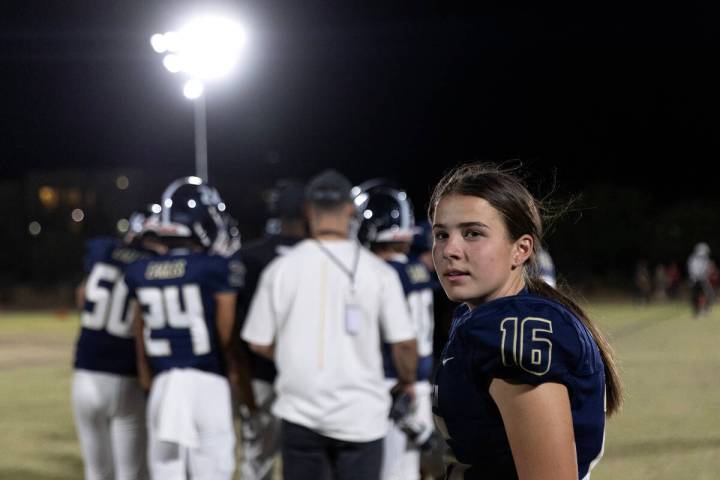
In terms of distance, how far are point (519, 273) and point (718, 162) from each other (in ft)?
206

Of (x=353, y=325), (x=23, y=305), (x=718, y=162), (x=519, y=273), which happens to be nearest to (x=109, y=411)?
(x=353, y=325)

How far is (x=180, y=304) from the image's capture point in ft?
16.4

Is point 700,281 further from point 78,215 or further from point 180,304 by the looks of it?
point 78,215

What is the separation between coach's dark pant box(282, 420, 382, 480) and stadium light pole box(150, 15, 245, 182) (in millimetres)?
19743

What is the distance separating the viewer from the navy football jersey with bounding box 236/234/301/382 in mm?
5770

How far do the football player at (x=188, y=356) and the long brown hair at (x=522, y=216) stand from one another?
9.78 ft

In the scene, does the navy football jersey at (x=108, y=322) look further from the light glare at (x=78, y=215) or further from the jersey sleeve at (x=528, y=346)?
the light glare at (x=78, y=215)

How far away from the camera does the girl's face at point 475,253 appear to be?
1996 mm

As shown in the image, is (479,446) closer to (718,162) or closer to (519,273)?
(519,273)

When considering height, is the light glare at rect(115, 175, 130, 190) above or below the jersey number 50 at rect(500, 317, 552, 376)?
above

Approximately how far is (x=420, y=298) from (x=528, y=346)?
165 inches

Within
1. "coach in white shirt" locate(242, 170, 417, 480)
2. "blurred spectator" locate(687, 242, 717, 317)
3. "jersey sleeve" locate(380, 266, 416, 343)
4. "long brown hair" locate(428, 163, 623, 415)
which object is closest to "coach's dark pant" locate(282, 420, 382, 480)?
"coach in white shirt" locate(242, 170, 417, 480)

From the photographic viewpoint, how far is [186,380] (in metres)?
5.01

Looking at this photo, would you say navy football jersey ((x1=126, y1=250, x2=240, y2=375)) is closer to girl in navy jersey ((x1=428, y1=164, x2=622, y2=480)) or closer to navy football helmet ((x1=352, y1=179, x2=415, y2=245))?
navy football helmet ((x1=352, y1=179, x2=415, y2=245))
